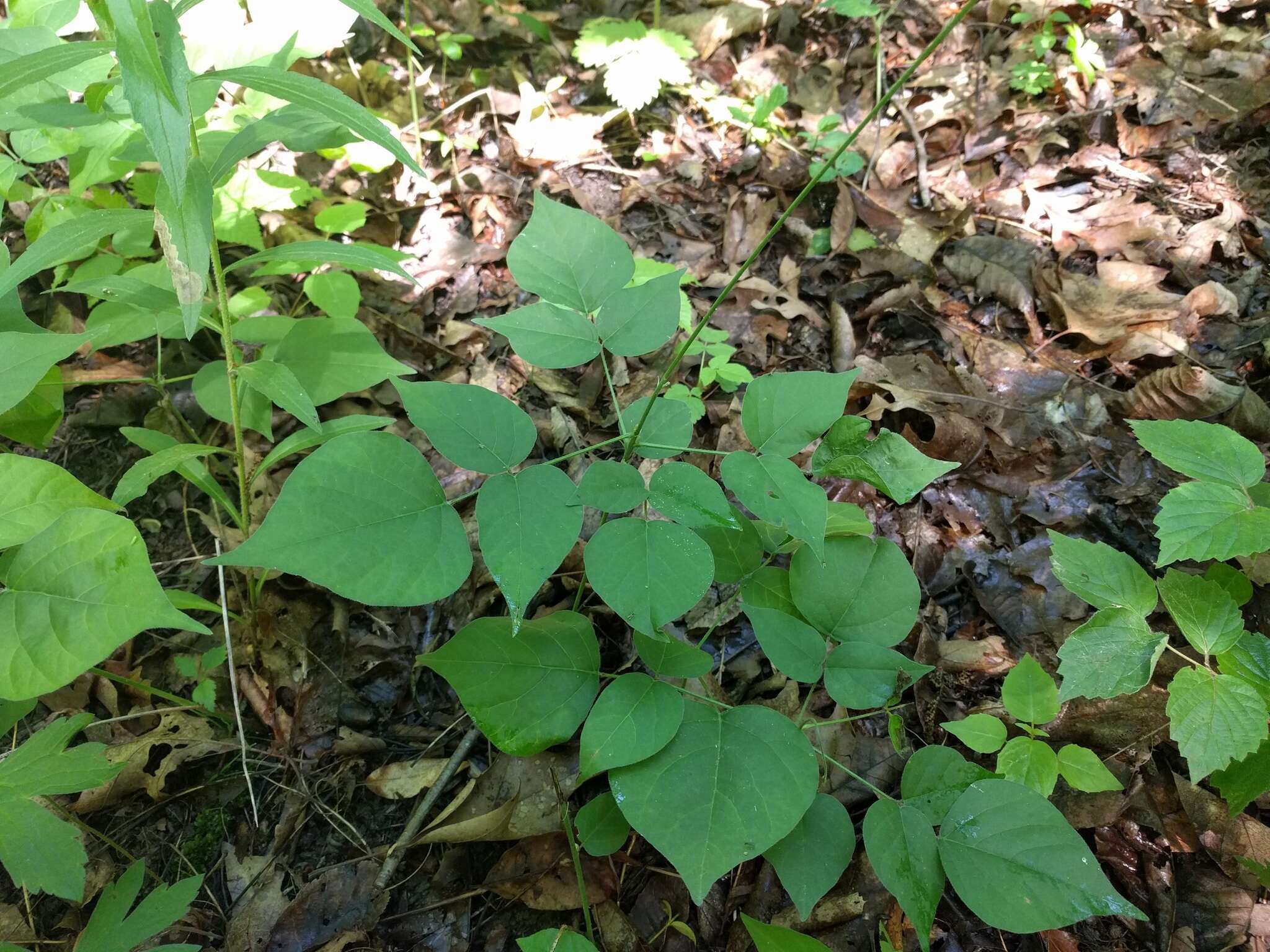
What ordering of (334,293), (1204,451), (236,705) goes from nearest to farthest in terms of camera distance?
(1204,451), (236,705), (334,293)

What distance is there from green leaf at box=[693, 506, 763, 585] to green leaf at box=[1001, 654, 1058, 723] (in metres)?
0.59

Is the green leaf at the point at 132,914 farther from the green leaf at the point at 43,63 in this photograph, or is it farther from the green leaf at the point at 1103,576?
the green leaf at the point at 1103,576

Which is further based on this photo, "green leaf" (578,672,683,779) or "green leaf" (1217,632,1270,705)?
"green leaf" (1217,632,1270,705)

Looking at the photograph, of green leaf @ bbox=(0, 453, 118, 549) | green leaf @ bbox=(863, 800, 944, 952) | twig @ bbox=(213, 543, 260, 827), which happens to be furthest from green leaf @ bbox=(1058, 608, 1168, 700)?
green leaf @ bbox=(0, 453, 118, 549)

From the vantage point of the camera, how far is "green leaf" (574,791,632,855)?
1456 millimetres

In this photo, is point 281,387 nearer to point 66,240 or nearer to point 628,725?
point 66,240

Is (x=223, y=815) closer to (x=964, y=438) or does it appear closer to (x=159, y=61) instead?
(x=159, y=61)

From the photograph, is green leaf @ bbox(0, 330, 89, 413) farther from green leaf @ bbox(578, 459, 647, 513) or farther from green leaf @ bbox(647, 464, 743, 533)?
green leaf @ bbox(647, 464, 743, 533)

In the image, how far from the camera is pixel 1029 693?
4.96ft

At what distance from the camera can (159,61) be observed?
3.25 ft

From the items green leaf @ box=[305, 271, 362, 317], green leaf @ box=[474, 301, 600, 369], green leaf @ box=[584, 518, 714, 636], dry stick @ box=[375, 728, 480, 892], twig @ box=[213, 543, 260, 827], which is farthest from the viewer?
green leaf @ box=[305, 271, 362, 317]

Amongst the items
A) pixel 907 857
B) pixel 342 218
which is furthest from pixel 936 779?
pixel 342 218

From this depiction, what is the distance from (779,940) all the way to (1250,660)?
1.12 metres

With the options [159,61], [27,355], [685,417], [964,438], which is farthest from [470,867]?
[964,438]
